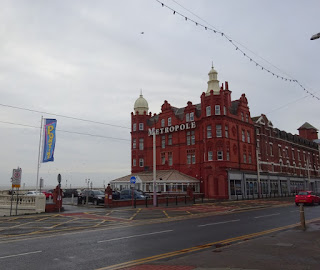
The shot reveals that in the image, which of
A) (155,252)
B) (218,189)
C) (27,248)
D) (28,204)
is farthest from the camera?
(218,189)

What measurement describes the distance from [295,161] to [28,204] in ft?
196

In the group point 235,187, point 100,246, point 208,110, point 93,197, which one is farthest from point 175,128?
point 100,246

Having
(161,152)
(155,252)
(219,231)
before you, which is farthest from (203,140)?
(155,252)

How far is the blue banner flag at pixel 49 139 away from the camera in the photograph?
27.8 m

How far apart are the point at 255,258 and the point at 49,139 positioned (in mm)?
24395

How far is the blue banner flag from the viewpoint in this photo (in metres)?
27.8

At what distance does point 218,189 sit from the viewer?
143 ft

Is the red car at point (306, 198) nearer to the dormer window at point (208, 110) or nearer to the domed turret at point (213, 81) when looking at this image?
the dormer window at point (208, 110)

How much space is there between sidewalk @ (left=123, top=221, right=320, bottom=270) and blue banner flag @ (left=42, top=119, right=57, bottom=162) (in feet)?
73.4

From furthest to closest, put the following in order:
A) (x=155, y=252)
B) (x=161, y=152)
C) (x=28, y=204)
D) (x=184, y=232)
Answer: (x=161, y=152) < (x=28, y=204) < (x=184, y=232) < (x=155, y=252)

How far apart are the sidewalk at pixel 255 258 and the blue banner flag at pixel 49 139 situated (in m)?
22.4

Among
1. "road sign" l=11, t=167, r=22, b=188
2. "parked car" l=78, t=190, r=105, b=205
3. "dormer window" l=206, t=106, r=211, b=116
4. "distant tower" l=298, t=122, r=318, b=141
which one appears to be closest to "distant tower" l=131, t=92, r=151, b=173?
"dormer window" l=206, t=106, r=211, b=116

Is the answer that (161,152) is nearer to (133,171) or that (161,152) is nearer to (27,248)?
(133,171)

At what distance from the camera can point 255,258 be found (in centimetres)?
789
